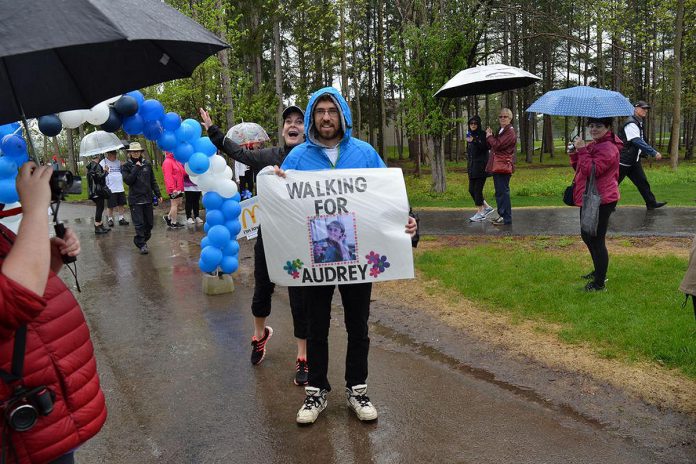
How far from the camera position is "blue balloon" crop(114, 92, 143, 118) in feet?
20.2

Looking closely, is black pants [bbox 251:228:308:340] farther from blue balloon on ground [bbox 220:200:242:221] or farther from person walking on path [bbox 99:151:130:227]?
person walking on path [bbox 99:151:130:227]

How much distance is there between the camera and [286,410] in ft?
13.0

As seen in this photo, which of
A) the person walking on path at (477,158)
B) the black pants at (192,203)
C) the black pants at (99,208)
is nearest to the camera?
the person walking on path at (477,158)

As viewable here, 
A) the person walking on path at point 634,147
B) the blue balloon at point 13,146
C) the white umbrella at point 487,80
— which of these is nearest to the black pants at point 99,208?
the blue balloon at point 13,146

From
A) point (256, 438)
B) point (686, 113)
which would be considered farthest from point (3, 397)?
point (686, 113)

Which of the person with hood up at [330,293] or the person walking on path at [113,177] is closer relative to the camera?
the person with hood up at [330,293]

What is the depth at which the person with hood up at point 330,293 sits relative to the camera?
3691 mm

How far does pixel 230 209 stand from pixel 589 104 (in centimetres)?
459

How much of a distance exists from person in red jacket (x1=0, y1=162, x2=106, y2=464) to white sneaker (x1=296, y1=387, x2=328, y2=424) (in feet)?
5.79

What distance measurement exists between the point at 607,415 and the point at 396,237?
6.24 ft

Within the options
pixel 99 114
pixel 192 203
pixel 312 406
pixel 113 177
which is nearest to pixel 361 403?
pixel 312 406

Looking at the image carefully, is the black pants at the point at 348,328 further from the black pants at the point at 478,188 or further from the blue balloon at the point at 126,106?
the black pants at the point at 478,188

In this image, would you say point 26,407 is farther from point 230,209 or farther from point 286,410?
point 230,209

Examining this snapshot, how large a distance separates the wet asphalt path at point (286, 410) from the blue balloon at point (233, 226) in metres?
1.36
